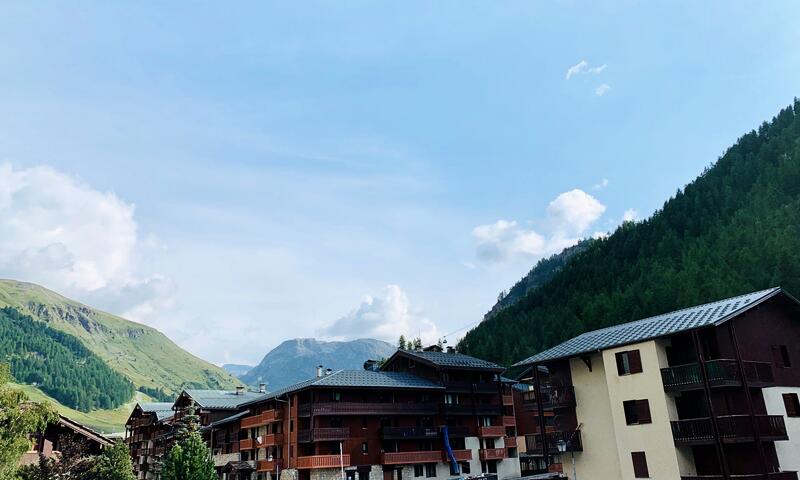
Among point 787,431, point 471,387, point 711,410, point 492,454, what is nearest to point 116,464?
point 471,387

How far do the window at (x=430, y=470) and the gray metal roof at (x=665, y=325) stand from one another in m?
21.7

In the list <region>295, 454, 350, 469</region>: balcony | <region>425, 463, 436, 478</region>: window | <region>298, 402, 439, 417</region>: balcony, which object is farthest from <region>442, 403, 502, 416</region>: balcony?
<region>295, 454, 350, 469</region>: balcony

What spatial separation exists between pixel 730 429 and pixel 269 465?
1788 inches

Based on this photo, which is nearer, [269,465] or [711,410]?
[711,410]

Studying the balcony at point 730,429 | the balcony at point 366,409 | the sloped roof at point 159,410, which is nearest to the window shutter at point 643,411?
the balcony at point 730,429

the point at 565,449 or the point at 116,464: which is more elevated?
the point at 116,464

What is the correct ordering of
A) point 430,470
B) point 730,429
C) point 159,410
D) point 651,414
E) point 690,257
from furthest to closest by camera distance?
point 690,257, point 159,410, point 430,470, point 651,414, point 730,429

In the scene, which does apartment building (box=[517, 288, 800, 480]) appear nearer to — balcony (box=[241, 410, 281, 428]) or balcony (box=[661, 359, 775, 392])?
balcony (box=[661, 359, 775, 392])

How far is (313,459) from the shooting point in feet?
183

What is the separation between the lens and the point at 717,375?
119 feet

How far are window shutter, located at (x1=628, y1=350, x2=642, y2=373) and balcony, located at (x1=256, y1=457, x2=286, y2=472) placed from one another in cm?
3771

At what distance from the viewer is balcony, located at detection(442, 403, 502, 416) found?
65750 millimetres

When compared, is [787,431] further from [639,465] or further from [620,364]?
[620,364]

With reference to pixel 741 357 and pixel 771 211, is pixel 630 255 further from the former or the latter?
pixel 741 357
